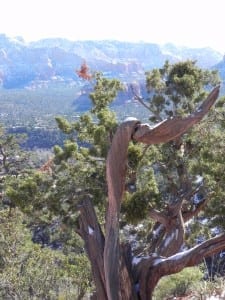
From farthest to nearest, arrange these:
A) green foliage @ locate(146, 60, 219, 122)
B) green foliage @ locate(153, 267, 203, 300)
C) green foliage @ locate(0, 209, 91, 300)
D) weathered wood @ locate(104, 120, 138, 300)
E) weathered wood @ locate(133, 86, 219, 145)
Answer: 1. green foliage @ locate(0, 209, 91, 300)
2. green foliage @ locate(146, 60, 219, 122)
3. green foliage @ locate(153, 267, 203, 300)
4. weathered wood @ locate(104, 120, 138, 300)
5. weathered wood @ locate(133, 86, 219, 145)

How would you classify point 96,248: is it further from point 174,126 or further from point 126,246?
point 174,126

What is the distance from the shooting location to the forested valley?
4.22m

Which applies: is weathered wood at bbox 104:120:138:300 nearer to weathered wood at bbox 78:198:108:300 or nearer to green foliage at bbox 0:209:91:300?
weathered wood at bbox 78:198:108:300

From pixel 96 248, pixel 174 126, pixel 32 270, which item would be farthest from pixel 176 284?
pixel 174 126

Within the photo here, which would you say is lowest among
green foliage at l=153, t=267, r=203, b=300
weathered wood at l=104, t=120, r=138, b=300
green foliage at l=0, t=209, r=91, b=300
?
green foliage at l=0, t=209, r=91, b=300

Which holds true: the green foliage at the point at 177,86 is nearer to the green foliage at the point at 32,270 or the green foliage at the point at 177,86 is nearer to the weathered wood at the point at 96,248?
the weathered wood at the point at 96,248

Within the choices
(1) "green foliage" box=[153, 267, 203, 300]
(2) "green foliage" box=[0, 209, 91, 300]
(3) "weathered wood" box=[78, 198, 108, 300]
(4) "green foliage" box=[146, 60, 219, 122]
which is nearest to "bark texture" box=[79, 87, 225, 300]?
(3) "weathered wood" box=[78, 198, 108, 300]

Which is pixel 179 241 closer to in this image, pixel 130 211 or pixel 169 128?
pixel 130 211

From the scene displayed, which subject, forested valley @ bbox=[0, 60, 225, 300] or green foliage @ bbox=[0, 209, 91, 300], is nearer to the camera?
forested valley @ bbox=[0, 60, 225, 300]

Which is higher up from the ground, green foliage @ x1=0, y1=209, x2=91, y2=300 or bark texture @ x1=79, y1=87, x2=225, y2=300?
bark texture @ x1=79, y1=87, x2=225, y2=300

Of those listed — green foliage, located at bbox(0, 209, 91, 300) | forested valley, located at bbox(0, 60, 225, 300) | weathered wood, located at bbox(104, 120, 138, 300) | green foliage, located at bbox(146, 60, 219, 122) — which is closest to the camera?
weathered wood, located at bbox(104, 120, 138, 300)

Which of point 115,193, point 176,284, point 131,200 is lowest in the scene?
point 176,284

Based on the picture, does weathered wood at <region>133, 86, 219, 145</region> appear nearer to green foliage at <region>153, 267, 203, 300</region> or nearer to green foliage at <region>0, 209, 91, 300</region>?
green foliage at <region>153, 267, 203, 300</region>

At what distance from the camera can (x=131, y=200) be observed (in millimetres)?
6547
